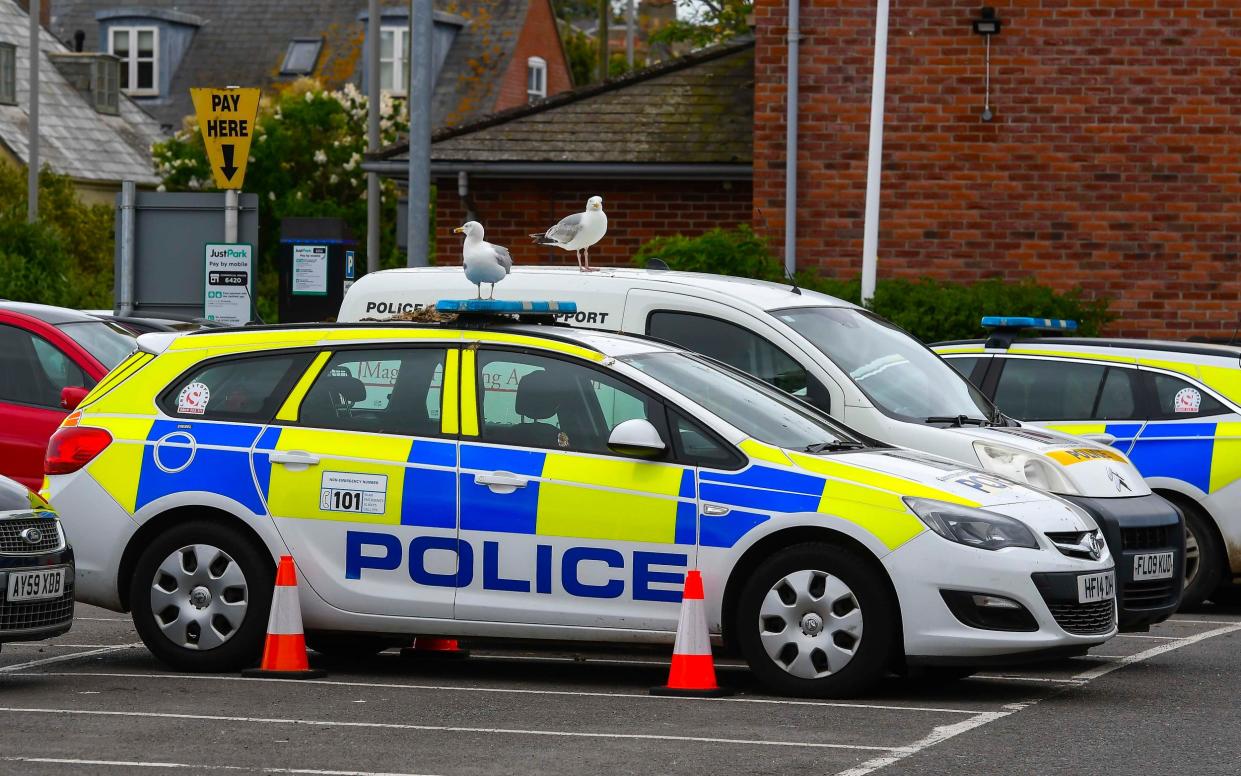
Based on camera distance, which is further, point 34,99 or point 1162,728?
point 34,99

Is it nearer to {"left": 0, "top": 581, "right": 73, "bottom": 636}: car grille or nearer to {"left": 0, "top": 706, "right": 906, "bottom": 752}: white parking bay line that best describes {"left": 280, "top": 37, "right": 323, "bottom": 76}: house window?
{"left": 0, "top": 581, "right": 73, "bottom": 636}: car grille

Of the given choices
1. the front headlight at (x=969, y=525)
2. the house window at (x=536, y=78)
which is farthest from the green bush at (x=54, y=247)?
the front headlight at (x=969, y=525)

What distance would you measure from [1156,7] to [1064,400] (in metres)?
7.45

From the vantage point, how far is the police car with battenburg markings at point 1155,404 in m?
12.7

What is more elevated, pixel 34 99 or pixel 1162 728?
pixel 34 99

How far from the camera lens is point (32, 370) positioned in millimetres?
14062

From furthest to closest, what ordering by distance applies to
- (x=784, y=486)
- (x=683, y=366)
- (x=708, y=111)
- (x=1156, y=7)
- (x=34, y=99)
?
(x=34, y=99), (x=708, y=111), (x=1156, y=7), (x=683, y=366), (x=784, y=486)

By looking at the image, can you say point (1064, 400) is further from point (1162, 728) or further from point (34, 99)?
point (34, 99)

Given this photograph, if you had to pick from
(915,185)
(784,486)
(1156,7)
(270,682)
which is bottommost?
(270,682)

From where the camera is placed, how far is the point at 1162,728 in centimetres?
831

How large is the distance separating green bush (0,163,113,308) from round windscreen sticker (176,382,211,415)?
17356mm

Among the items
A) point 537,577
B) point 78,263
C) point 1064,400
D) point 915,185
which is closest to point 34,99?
point 78,263

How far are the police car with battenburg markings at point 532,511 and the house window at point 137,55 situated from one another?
1961 inches

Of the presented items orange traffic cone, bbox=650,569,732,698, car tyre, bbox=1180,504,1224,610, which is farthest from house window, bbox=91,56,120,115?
orange traffic cone, bbox=650,569,732,698
